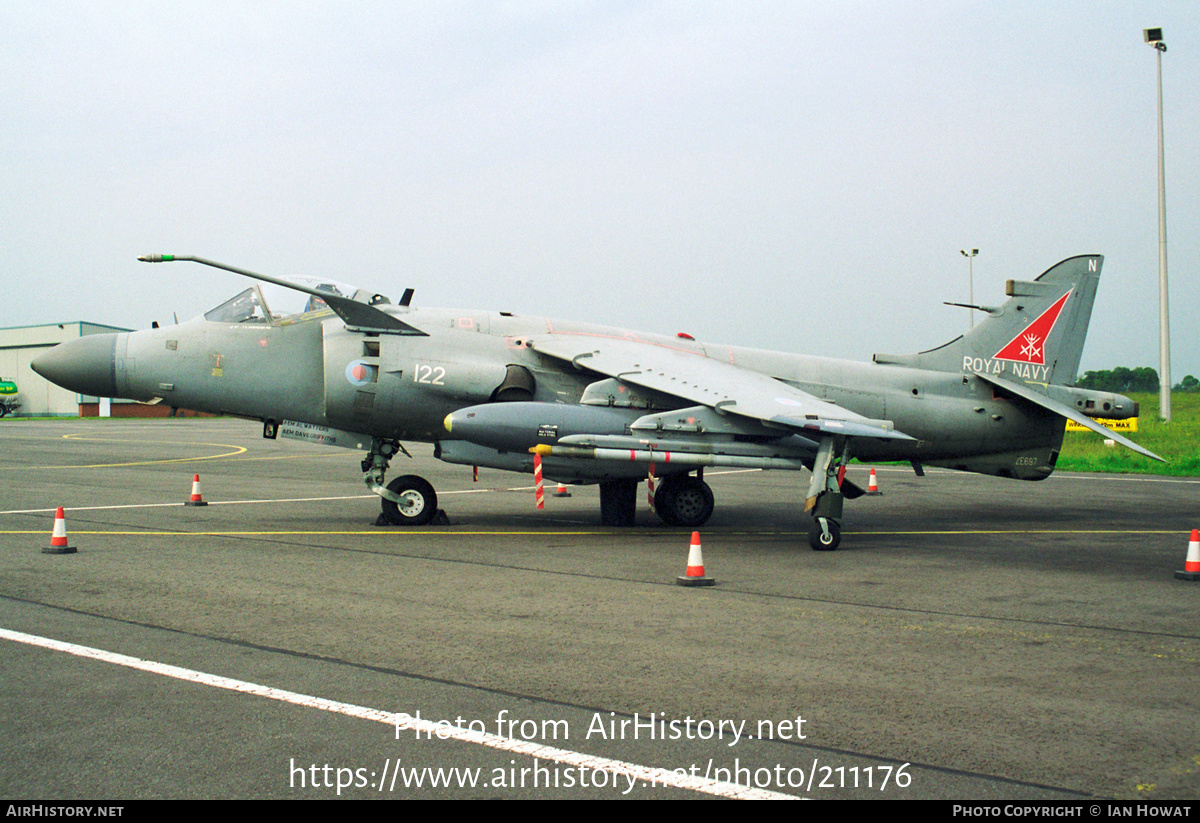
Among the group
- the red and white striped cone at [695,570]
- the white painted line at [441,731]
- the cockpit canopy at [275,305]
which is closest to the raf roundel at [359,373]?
the cockpit canopy at [275,305]

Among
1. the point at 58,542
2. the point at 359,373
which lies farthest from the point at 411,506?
the point at 58,542

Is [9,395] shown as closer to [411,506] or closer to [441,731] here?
[411,506]

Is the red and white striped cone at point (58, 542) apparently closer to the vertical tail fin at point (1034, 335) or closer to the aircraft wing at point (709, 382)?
the aircraft wing at point (709, 382)

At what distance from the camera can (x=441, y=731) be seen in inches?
196

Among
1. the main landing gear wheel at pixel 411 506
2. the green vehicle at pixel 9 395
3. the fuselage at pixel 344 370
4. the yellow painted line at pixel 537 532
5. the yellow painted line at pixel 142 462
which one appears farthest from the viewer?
the green vehicle at pixel 9 395

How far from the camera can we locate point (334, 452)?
111ft

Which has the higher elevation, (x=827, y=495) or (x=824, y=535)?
(x=827, y=495)

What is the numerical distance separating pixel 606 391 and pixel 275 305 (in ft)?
17.0

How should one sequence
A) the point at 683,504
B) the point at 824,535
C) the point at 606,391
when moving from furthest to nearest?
the point at 683,504
the point at 606,391
the point at 824,535

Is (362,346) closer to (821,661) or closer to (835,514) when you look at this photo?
(835,514)

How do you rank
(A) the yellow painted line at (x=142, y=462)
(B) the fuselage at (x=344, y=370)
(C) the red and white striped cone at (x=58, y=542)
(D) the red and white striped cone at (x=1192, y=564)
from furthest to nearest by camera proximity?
(A) the yellow painted line at (x=142, y=462)
(B) the fuselage at (x=344, y=370)
(C) the red and white striped cone at (x=58, y=542)
(D) the red and white striped cone at (x=1192, y=564)

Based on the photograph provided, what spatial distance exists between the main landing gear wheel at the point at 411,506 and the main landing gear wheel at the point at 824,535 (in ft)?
18.4

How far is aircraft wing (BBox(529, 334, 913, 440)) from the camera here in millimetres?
11711

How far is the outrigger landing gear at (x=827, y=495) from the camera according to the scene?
11977 mm
